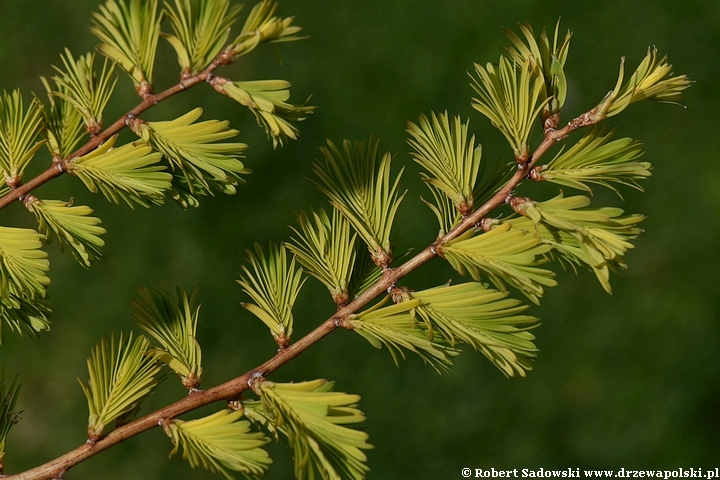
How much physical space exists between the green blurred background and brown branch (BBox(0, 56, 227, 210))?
1.30 m

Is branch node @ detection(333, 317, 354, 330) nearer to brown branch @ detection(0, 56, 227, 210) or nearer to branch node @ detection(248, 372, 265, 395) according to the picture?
branch node @ detection(248, 372, 265, 395)

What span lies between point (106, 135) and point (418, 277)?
1.41 metres

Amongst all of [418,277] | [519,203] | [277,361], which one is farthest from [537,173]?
[418,277]

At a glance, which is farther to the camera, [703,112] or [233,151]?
[703,112]

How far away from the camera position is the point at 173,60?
7.08 ft

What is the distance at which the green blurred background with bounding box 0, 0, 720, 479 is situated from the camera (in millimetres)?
1891

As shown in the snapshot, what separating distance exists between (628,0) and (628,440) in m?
1.29

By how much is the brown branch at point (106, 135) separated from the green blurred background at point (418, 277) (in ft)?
4.27

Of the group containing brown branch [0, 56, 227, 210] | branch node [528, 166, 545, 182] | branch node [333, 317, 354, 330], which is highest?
brown branch [0, 56, 227, 210]

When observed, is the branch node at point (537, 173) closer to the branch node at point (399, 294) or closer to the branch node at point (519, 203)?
the branch node at point (519, 203)

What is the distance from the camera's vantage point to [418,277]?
6.30ft

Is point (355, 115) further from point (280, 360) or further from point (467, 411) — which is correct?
point (280, 360)

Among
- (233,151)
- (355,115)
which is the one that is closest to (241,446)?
(233,151)

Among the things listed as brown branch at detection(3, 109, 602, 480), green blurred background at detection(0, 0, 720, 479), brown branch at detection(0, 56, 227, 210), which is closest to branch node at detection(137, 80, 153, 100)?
brown branch at detection(0, 56, 227, 210)
